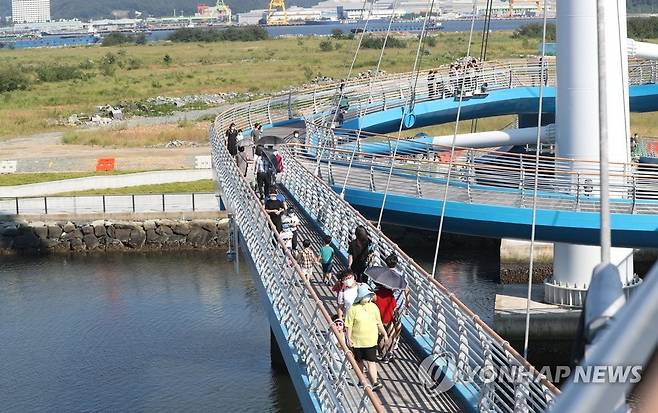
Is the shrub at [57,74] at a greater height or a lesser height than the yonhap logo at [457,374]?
greater

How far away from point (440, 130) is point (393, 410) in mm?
48068

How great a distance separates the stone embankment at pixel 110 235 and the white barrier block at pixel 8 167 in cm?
883

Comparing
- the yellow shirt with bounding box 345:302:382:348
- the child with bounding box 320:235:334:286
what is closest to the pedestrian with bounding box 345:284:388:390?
the yellow shirt with bounding box 345:302:382:348

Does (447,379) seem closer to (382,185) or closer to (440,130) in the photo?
(382,185)

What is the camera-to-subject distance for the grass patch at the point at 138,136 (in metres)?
56.6

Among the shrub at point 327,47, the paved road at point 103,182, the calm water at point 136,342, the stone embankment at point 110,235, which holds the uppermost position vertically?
the shrub at point 327,47

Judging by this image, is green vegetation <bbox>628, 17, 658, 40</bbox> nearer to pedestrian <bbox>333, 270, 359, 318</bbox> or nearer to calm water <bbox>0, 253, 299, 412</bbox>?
calm water <bbox>0, 253, 299, 412</bbox>

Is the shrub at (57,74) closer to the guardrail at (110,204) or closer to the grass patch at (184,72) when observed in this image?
the grass patch at (184,72)

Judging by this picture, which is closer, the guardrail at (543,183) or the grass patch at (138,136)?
the guardrail at (543,183)

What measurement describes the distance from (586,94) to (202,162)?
24403 millimetres

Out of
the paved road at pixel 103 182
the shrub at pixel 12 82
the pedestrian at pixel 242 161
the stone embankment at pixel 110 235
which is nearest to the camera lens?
the pedestrian at pixel 242 161

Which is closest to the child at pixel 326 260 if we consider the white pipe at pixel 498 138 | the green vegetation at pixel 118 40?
the white pipe at pixel 498 138

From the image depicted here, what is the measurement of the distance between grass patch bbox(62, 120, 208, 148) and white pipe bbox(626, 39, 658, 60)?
29715 mm

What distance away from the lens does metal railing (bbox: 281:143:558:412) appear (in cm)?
973
